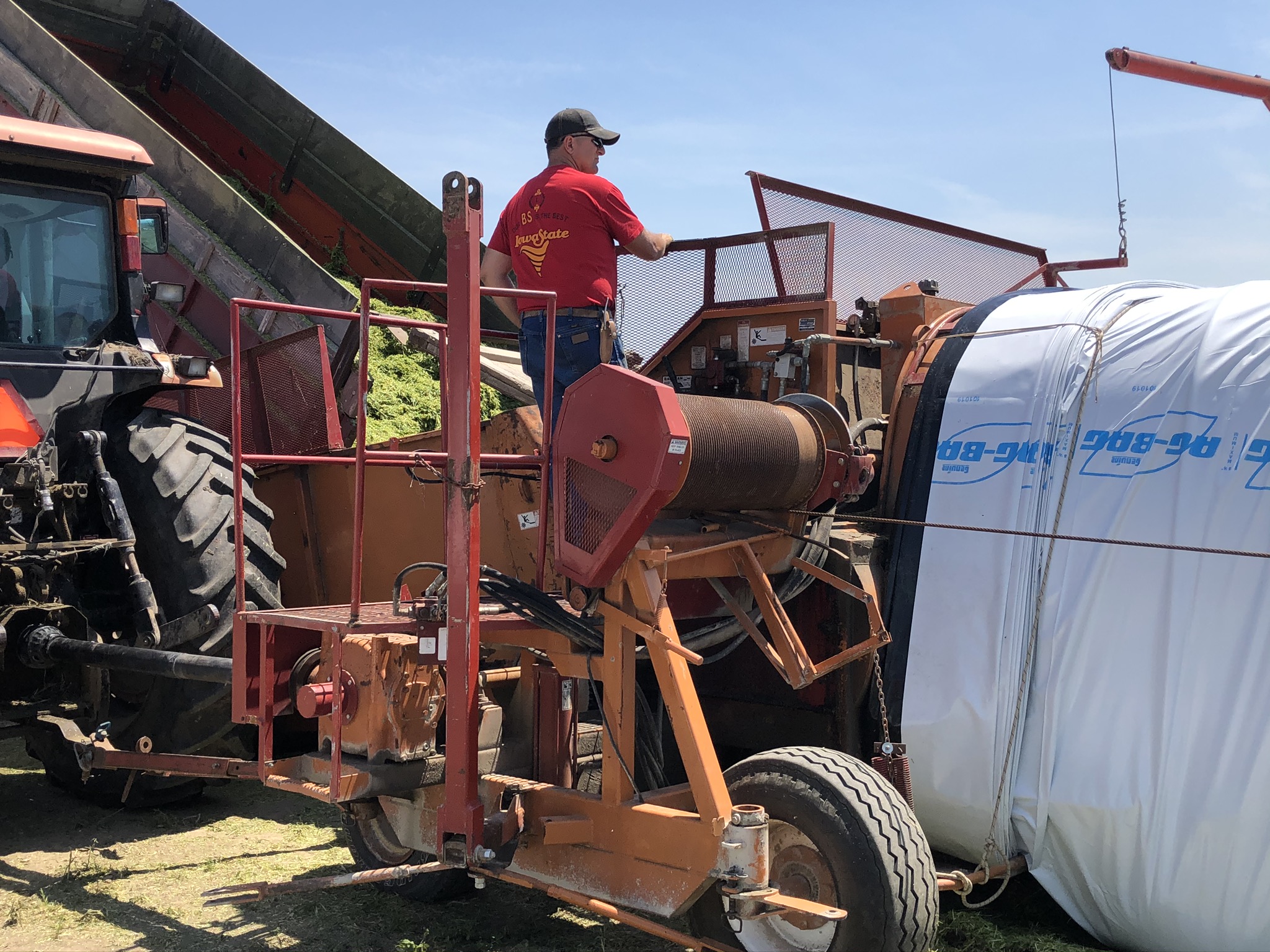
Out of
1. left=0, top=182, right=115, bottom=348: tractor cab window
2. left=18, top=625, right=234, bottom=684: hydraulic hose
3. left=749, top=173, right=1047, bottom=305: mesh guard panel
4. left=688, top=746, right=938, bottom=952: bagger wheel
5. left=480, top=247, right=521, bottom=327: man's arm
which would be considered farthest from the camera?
left=749, top=173, right=1047, bottom=305: mesh guard panel

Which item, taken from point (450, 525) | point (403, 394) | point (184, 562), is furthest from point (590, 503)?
point (403, 394)

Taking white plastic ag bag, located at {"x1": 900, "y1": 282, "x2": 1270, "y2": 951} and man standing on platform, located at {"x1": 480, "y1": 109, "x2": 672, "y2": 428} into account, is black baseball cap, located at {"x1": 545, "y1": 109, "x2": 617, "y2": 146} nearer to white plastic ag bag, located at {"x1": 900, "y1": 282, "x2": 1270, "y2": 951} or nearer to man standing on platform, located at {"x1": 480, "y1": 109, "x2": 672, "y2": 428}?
man standing on platform, located at {"x1": 480, "y1": 109, "x2": 672, "y2": 428}

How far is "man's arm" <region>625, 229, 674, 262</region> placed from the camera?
461cm

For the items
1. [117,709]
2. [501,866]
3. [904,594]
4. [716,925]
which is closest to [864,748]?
[904,594]

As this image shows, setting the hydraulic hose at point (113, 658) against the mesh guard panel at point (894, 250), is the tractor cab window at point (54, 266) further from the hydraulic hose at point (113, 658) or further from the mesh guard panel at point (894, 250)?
the mesh guard panel at point (894, 250)

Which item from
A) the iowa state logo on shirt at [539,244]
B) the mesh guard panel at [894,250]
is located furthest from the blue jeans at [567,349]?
the mesh guard panel at [894,250]

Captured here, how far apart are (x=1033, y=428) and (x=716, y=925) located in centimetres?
209

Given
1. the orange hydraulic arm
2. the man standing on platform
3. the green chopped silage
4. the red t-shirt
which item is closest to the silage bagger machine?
the man standing on platform

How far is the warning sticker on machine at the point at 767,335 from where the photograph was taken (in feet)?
17.3

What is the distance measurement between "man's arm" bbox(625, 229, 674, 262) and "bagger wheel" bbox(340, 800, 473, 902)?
2248 millimetres

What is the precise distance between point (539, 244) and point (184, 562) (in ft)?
7.05

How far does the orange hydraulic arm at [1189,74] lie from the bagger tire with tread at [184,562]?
8.22m

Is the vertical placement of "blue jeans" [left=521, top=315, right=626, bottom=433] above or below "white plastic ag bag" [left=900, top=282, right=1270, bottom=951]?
above

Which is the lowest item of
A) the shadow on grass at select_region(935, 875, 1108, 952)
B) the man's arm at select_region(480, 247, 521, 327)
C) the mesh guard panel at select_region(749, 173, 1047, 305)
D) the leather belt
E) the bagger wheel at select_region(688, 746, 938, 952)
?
the shadow on grass at select_region(935, 875, 1108, 952)
